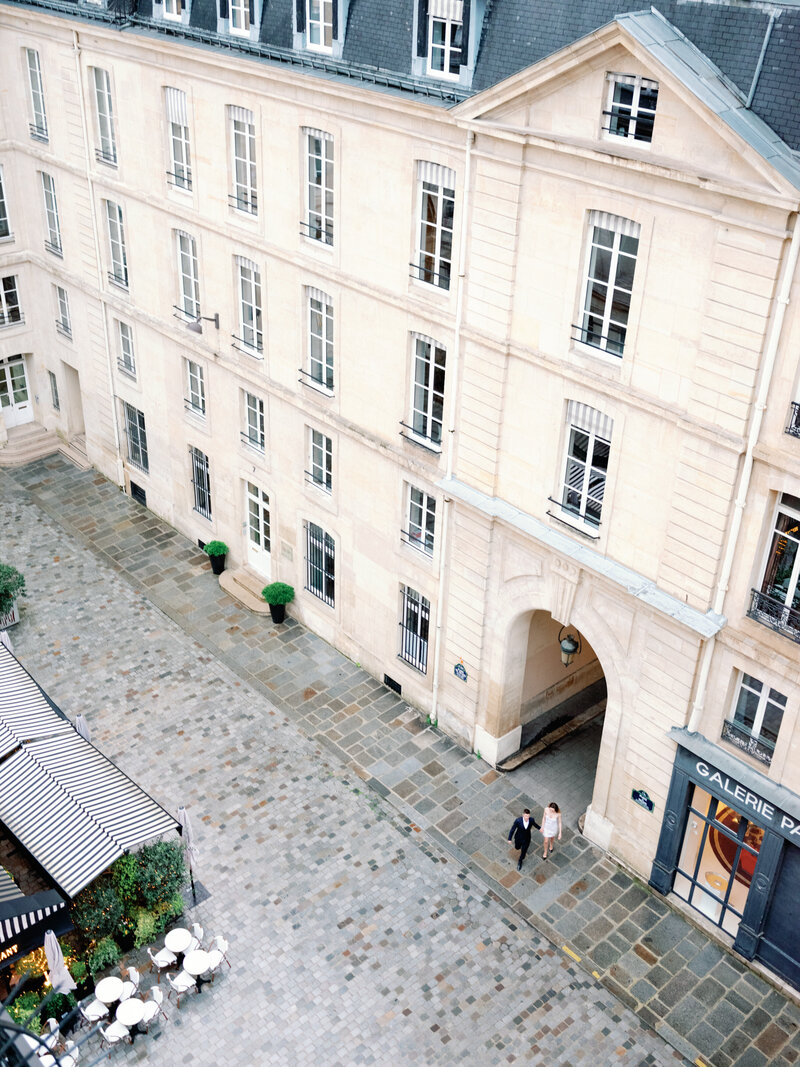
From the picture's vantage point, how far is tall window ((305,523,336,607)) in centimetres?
3044

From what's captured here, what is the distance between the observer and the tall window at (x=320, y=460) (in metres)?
29.1

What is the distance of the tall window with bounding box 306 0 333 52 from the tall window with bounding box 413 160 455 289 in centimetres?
393

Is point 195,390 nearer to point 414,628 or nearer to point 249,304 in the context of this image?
point 249,304

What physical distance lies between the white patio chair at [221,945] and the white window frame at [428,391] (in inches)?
447

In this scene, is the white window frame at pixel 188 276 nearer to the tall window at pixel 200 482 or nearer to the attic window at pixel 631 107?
the tall window at pixel 200 482

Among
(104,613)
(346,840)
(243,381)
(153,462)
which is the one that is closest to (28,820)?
(346,840)

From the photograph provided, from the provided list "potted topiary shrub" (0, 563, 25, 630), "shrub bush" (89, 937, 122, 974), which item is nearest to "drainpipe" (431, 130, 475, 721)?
"shrub bush" (89, 937, 122, 974)

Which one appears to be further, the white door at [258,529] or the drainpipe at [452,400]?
the white door at [258,529]

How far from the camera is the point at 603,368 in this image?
21.1 m

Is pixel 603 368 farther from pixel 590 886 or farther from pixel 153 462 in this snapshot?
pixel 153 462

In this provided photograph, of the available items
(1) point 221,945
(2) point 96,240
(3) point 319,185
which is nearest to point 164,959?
(1) point 221,945

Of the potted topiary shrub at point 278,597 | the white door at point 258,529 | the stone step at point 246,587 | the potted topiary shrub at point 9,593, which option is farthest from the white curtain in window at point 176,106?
the potted topiary shrub at point 9,593

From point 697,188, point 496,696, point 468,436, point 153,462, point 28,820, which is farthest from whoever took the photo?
point 153,462

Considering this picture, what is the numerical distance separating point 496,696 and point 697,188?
12886 millimetres
